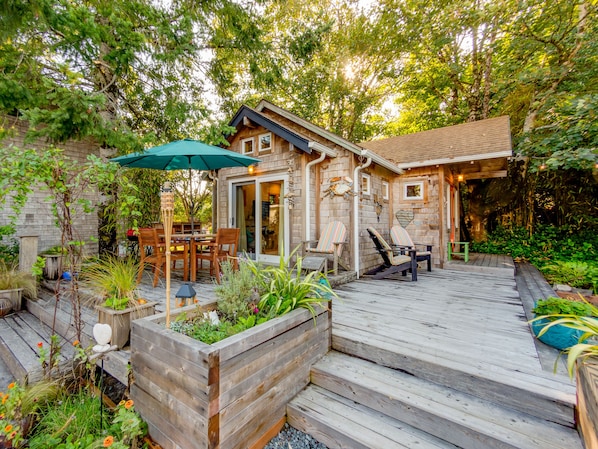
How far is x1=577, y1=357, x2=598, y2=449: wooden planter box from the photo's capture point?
1.28m

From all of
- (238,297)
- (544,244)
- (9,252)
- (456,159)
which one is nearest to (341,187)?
(456,159)

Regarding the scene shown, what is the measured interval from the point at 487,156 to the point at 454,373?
17.9 ft

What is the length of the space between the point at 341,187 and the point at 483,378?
4044 mm

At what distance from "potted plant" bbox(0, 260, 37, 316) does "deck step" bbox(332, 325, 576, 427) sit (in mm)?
4712

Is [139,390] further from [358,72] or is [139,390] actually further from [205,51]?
[358,72]

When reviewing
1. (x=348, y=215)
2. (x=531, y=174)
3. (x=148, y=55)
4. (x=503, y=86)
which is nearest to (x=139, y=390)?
(x=348, y=215)

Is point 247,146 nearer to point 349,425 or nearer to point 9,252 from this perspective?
point 9,252

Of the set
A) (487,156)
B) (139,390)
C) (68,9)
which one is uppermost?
(68,9)

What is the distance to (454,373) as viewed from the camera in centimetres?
207

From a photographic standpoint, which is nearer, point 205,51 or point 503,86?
point 205,51

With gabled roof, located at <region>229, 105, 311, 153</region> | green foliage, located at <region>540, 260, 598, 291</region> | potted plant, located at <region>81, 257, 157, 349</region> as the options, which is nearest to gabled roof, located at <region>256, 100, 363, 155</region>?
gabled roof, located at <region>229, 105, 311, 153</region>

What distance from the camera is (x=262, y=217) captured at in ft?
21.4

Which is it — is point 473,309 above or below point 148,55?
below

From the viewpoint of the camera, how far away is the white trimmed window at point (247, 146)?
6.90 m
